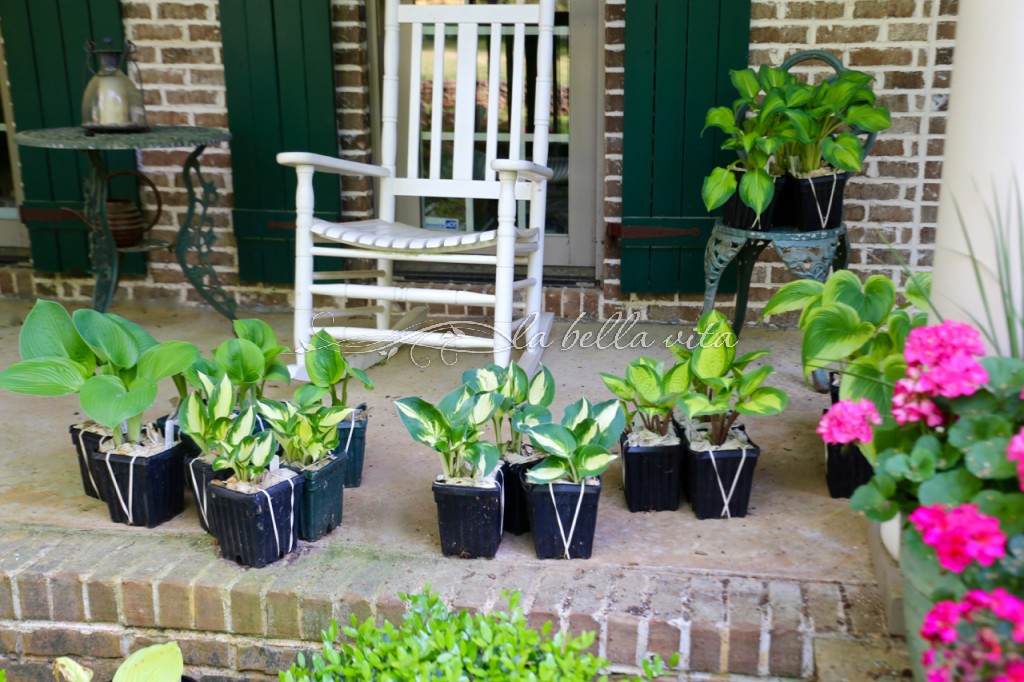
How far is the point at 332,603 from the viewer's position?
168 centimetres

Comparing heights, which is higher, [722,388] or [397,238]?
[397,238]

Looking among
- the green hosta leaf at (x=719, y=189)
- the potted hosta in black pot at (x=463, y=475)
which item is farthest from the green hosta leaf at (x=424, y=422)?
the green hosta leaf at (x=719, y=189)

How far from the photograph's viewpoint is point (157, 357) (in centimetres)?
186

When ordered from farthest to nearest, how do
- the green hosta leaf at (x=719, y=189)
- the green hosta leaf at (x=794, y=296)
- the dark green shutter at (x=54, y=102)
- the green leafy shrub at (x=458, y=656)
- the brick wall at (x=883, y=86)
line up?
the dark green shutter at (x=54, y=102)
the brick wall at (x=883, y=86)
the green hosta leaf at (x=719, y=189)
the green hosta leaf at (x=794, y=296)
the green leafy shrub at (x=458, y=656)

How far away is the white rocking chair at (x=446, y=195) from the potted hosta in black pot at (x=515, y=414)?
Answer: 654 millimetres

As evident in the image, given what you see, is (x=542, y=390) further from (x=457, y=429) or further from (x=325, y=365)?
(x=325, y=365)

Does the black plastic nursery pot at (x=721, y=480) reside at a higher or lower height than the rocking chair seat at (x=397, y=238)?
lower

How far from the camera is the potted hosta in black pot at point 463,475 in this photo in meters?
1.74

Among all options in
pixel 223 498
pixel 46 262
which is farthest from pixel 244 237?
pixel 223 498

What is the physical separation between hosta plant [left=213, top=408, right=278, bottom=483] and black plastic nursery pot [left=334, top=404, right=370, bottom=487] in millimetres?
293

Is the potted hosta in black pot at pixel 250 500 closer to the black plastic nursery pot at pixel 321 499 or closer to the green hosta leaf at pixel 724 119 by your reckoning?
the black plastic nursery pot at pixel 321 499

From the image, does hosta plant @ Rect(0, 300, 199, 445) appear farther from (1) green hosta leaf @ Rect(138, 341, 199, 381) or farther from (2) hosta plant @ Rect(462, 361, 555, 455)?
(2) hosta plant @ Rect(462, 361, 555, 455)

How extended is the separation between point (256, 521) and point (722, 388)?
0.86 metres

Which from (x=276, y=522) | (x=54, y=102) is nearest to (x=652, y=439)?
(x=276, y=522)
